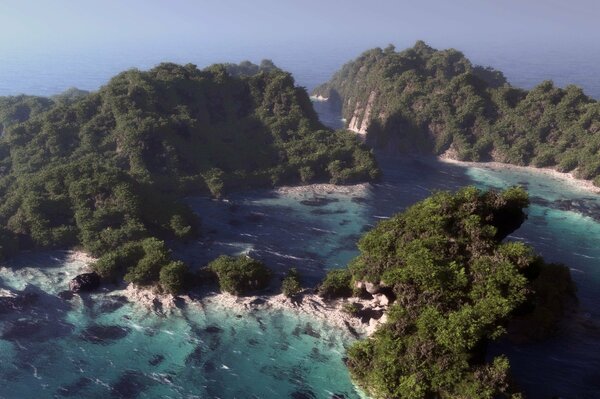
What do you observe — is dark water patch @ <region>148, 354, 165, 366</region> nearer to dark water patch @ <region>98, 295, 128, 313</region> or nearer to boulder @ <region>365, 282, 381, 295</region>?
dark water patch @ <region>98, 295, 128, 313</region>

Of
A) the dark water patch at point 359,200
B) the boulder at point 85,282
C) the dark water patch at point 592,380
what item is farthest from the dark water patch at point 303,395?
the dark water patch at point 359,200

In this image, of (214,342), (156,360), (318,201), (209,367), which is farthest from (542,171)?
(156,360)

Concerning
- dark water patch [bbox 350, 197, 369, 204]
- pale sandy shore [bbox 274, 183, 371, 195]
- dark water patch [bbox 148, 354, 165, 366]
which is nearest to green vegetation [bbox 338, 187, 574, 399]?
dark water patch [bbox 148, 354, 165, 366]

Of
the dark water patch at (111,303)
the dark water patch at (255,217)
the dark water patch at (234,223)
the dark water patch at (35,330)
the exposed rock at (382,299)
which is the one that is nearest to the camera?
the exposed rock at (382,299)

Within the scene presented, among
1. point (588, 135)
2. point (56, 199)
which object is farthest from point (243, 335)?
point (588, 135)

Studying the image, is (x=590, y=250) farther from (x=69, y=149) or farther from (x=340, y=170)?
(x=69, y=149)

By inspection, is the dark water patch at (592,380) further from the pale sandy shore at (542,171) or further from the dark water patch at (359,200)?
the pale sandy shore at (542,171)
